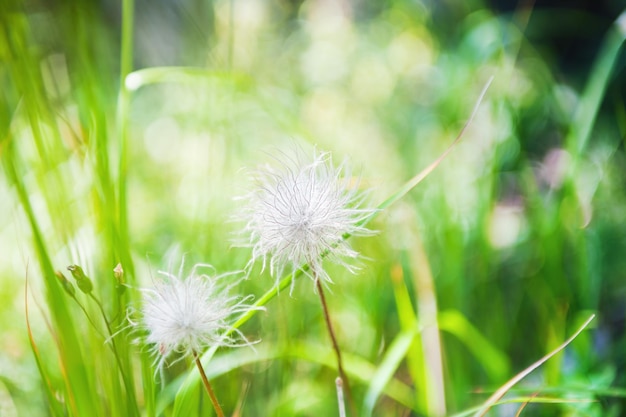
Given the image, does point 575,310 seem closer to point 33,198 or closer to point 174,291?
point 174,291

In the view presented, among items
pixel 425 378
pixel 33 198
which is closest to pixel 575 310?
pixel 425 378

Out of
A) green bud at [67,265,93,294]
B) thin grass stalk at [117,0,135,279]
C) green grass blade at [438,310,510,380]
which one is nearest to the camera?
green bud at [67,265,93,294]

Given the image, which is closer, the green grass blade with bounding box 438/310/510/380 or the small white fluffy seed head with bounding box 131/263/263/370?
the small white fluffy seed head with bounding box 131/263/263/370

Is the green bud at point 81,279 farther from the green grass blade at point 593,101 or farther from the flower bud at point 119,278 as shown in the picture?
the green grass blade at point 593,101

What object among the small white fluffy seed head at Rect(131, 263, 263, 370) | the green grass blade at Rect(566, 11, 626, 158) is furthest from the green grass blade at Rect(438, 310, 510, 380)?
the small white fluffy seed head at Rect(131, 263, 263, 370)

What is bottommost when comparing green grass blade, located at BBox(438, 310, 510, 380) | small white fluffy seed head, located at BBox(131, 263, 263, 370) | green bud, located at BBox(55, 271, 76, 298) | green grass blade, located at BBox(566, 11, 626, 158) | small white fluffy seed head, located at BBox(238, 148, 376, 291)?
green grass blade, located at BBox(438, 310, 510, 380)

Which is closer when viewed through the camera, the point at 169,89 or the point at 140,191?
the point at 140,191

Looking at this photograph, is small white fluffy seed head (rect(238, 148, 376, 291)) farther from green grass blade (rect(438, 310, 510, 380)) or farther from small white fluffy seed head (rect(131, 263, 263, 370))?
green grass blade (rect(438, 310, 510, 380))

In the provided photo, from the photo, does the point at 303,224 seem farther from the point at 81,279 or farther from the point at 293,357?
the point at 293,357

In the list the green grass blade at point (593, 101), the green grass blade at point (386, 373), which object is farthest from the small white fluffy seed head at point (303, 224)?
the green grass blade at point (593, 101)
